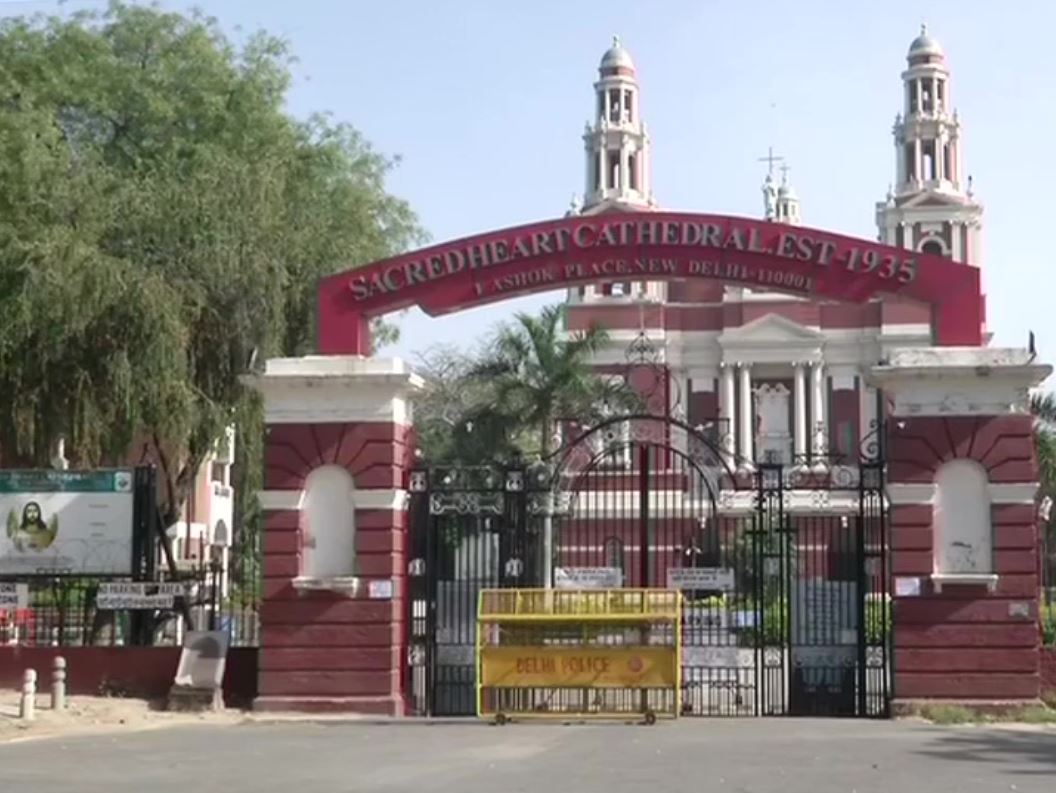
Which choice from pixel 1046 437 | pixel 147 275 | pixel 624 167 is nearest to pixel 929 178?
pixel 624 167

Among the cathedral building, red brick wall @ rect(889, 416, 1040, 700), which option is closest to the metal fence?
red brick wall @ rect(889, 416, 1040, 700)

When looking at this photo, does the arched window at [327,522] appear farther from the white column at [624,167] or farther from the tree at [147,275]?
the white column at [624,167]

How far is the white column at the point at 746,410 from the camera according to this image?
69.4 metres

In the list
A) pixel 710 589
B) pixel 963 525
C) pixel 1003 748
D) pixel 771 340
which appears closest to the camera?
pixel 1003 748

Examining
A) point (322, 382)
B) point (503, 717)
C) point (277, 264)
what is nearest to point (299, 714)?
point (503, 717)

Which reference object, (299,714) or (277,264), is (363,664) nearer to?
A: (299,714)

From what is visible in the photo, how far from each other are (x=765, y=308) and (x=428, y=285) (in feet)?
170

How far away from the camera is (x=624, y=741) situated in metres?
17.8

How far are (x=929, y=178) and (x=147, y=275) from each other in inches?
2466

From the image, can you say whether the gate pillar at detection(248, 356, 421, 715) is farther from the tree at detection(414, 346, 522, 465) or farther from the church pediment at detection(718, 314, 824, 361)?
the church pediment at detection(718, 314, 824, 361)

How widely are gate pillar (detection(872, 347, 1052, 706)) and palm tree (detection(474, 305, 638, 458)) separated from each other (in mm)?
21492

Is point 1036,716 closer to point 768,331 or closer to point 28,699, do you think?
point 28,699

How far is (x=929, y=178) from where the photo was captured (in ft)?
271

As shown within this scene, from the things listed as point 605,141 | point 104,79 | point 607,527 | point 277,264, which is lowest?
point 607,527
